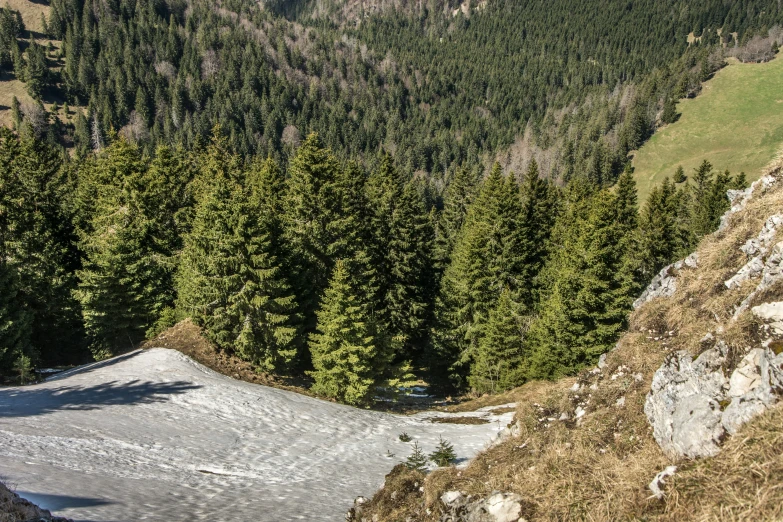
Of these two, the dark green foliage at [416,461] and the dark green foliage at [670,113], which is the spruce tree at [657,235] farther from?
the dark green foliage at [670,113]

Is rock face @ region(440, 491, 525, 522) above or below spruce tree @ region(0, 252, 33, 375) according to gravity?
below

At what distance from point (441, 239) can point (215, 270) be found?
27.5 m

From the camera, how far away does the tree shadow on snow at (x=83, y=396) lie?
17.2 meters

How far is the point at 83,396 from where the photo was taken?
750 inches

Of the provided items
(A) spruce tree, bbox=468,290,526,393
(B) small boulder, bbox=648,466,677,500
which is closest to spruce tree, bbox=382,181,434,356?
(A) spruce tree, bbox=468,290,526,393

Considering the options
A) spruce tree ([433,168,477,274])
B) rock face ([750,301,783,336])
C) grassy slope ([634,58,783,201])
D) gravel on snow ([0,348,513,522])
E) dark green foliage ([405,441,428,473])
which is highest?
grassy slope ([634,58,783,201])

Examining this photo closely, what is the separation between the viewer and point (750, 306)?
7.29 m

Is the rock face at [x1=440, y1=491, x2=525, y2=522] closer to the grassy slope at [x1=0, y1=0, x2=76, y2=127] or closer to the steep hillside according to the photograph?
the steep hillside

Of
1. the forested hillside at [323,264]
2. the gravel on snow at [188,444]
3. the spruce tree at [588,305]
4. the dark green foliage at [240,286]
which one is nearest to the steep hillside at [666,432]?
the gravel on snow at [188,444]

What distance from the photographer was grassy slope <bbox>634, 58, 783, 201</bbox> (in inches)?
4181

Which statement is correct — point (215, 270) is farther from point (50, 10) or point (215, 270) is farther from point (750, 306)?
point (50, 10)

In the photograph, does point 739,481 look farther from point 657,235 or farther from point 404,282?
point 657,235

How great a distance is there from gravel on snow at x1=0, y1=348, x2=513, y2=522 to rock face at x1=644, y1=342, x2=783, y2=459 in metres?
8.24

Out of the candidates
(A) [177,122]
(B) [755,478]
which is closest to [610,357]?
(B) [755,478]
